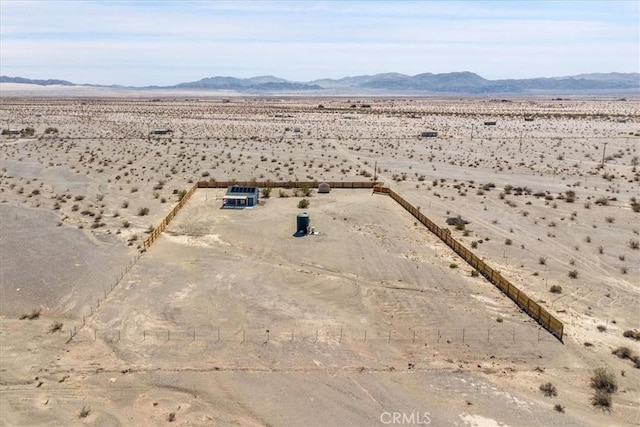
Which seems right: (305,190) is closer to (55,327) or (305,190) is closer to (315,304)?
(315,304)

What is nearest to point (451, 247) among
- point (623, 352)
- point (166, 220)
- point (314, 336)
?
point (623, 352)

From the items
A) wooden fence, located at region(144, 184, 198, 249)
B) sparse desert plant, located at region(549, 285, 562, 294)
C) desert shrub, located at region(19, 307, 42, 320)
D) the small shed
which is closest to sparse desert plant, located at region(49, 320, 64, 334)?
desert shrub, located at region(19, 307, 42, 320)

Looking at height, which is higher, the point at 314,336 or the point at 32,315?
the point at 32,315

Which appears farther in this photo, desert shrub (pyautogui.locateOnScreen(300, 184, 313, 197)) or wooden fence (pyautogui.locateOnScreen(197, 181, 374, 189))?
wooden fence (pyautogui.locateOnScreen(197, 181, 374, 189))

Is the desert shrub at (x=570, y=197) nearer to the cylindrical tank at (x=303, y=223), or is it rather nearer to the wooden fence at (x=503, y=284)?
the wooden fence at (x=503, y=284)
